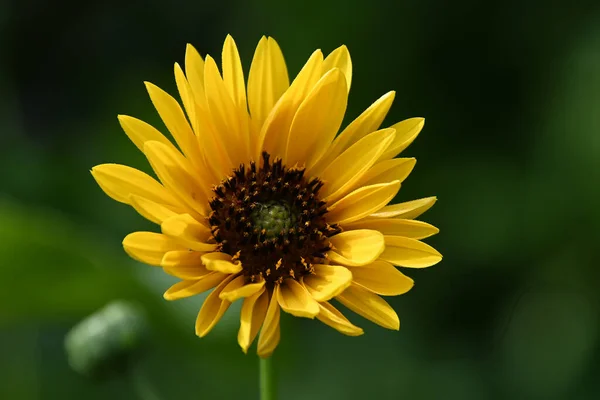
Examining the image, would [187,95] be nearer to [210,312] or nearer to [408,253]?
[210,312]

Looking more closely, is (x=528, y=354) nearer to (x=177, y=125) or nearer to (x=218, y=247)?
(x=218, y=247)

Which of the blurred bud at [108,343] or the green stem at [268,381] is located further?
the blurred bud at [108,343]

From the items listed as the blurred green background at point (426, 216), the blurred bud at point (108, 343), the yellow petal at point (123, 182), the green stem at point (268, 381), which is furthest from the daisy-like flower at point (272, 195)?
the blurred green background at point (426, 216)

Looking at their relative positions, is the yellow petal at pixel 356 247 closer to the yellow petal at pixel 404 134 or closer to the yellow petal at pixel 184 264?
the yellow petal at pixel 404 134

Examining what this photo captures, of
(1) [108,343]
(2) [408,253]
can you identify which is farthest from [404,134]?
(1) [108,343]

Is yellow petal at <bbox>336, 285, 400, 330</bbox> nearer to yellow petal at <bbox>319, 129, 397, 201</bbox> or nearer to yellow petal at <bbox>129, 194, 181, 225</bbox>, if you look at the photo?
yellow petal at <bbox>319, 129, 397, 201</bbox>
